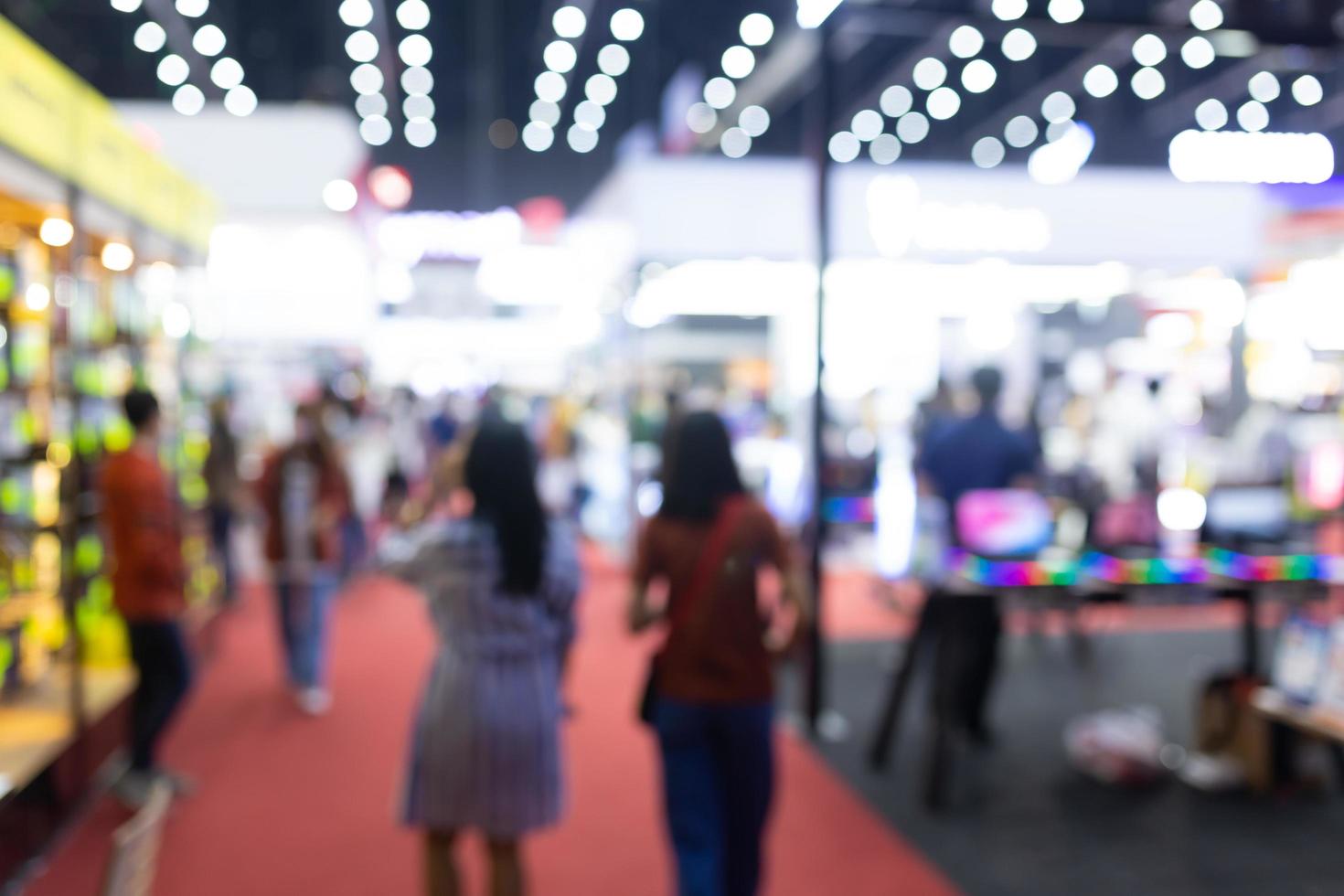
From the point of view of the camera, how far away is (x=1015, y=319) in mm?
14664

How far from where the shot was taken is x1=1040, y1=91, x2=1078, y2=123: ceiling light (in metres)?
17.7

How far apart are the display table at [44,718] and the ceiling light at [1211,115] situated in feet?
57.5

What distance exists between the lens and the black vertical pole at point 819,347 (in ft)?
18.1

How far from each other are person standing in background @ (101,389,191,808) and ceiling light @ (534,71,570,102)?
1288 cm

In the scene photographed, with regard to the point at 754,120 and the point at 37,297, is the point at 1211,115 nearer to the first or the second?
the point at 754,120

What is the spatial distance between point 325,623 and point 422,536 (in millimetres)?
3462

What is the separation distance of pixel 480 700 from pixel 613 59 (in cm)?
1384

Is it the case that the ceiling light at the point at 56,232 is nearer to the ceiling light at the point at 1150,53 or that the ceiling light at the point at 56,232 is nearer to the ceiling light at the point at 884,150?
the ceiling light at the point at 1150,53

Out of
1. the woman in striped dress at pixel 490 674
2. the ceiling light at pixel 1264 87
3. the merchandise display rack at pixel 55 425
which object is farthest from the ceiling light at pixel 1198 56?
the woman in striped dress at pixel 490 674

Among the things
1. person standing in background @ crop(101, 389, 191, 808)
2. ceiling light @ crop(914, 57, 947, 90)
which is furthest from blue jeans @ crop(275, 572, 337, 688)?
ceiling light @ crop(914, 57, 947, 90)

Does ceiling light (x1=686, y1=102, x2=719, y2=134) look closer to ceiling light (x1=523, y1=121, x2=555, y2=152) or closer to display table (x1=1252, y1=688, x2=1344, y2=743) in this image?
ceiling light (x1=523, y1=121, x2=555, y2=152)

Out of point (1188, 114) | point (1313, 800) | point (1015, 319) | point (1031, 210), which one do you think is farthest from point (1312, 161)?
A: point (1188, 114)

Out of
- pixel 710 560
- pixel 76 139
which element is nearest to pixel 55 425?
pixel 76 139

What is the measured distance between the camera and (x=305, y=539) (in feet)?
18.8
